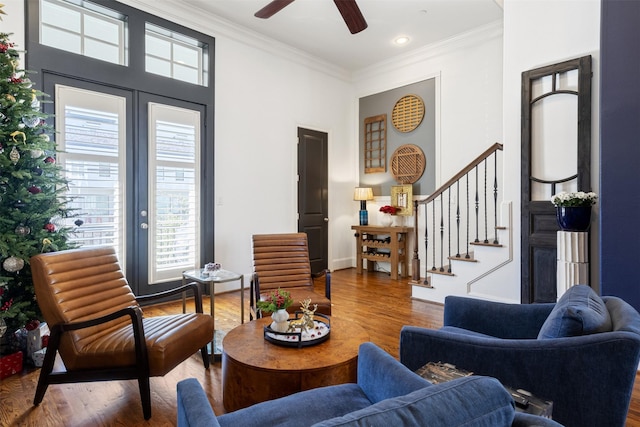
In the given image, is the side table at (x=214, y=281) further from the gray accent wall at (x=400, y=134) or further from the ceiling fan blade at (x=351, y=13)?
the gray accent wall at (x=400, y=134)

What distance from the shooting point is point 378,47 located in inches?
225

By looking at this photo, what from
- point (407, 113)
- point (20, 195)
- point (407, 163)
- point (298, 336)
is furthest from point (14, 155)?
point (407, 113)

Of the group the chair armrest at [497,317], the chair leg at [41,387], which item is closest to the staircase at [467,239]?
the chair armrest at [497,317]

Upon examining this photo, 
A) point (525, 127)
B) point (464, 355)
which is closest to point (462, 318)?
point (464, 355)

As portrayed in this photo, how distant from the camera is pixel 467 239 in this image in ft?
15.6

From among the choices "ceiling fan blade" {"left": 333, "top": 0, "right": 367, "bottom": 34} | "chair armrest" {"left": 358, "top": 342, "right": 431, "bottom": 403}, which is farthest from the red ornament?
"ceiling fan blade" {"left": 333, "top": 0, "right": 367, "bottom": 34}

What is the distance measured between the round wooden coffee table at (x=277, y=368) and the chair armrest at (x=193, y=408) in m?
0.62

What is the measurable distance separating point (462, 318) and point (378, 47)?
4749mm

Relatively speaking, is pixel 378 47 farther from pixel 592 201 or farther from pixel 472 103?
pixel 592 201

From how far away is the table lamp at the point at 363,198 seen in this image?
20.7 ft

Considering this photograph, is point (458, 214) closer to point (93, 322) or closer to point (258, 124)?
point (258, 124)

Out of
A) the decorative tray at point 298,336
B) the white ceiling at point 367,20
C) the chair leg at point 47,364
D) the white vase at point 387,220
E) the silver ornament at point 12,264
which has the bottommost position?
the chair leg at point 47,364

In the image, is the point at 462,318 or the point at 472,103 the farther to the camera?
the point at 472,103

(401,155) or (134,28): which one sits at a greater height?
(134,28)
